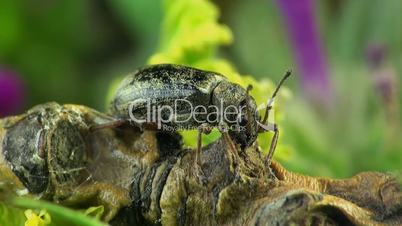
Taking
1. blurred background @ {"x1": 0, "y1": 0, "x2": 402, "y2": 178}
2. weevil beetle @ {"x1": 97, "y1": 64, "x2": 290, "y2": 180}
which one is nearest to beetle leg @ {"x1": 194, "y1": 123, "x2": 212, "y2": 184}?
weevil beetle @ {"x1": 97, "y1": 64, "x2": 290, "y2": 180}

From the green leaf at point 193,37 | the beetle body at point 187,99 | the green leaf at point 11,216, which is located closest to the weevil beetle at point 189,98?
the beetle body at point 187,99

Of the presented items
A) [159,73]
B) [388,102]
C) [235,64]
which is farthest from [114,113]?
[235,64]

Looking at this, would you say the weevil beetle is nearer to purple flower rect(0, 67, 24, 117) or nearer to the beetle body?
the beetle body

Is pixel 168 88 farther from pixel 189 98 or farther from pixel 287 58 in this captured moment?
pixel 287 58

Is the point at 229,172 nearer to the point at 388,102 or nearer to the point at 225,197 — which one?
the point at 225,197

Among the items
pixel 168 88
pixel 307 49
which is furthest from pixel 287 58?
pixel 168 88

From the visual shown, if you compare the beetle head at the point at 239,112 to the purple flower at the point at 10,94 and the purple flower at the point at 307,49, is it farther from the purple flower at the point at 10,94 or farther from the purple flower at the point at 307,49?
the purple flower at the point at 10,94
